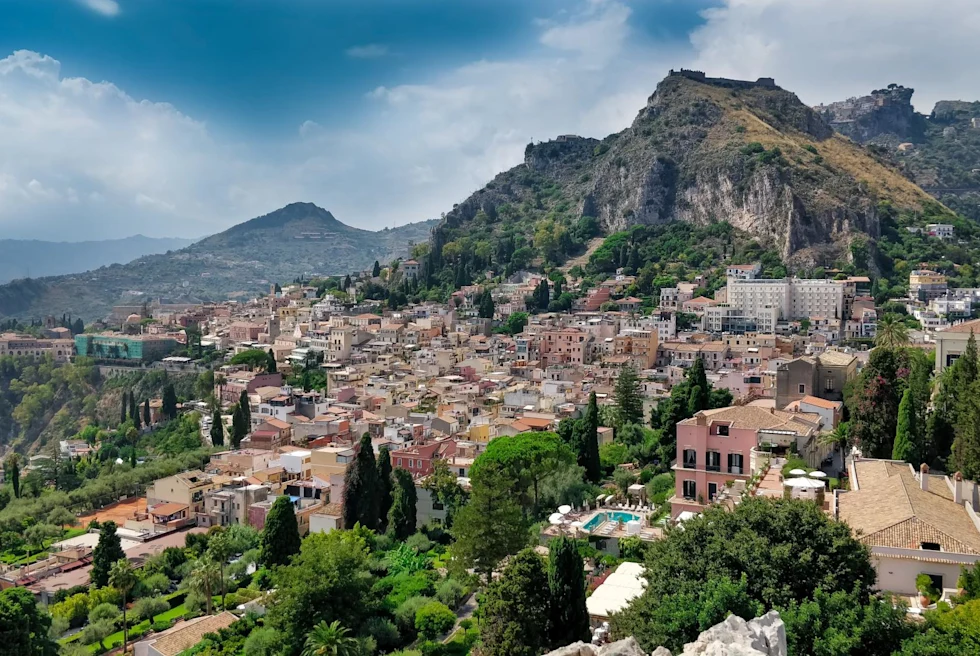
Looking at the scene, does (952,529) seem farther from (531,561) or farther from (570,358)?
(570,358)

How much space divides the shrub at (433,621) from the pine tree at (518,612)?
4.14 metres

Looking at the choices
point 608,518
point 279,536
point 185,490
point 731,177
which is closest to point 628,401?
point 608,518

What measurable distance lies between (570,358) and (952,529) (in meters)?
46.0

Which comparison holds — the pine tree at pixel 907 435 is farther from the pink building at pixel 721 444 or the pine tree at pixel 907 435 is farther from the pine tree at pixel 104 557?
the pine tree at pixel 104 557

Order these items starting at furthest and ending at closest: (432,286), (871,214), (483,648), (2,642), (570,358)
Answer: (432,286) → (871,214) → (570,358) → (2,642) → (483,648)

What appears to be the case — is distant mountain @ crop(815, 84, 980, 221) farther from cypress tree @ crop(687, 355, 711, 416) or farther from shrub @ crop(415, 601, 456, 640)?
shrub @ crop(415, 601, 456, 640)

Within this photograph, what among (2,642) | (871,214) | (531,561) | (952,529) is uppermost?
(871,214)

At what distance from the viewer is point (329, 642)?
→ 1995 cm

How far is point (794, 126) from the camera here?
116250 millimetres

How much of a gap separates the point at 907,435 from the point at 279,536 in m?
20.0

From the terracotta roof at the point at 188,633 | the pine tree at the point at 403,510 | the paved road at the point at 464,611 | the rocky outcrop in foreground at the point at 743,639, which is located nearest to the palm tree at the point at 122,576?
the terracotta roof at the point at 188,633

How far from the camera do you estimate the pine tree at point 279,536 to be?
28984 millimetres

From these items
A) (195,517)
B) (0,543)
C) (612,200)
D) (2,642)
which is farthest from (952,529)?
(612,200)

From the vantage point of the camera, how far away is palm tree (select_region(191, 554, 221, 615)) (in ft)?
91.5
